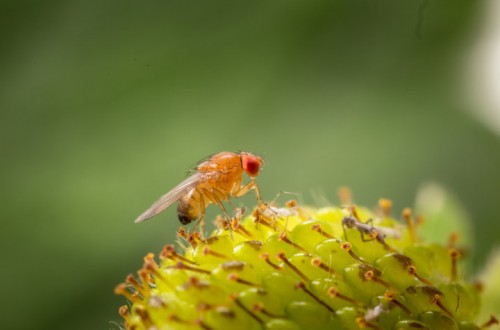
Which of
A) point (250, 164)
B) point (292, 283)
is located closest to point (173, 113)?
point (250, 164)

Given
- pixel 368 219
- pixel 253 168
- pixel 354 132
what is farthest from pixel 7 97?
pixel 368 219

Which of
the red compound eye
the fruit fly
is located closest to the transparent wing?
the fruit fly

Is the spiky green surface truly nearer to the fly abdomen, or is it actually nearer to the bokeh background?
the fly abdomen

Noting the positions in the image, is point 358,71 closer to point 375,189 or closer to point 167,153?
point 375,189

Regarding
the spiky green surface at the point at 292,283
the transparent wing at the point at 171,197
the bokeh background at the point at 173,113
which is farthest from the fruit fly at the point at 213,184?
the bokeh background at the point at 173,113

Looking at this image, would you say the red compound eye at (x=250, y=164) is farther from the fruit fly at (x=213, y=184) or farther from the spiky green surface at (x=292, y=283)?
the spiky green surface at (x=292, y=283)
